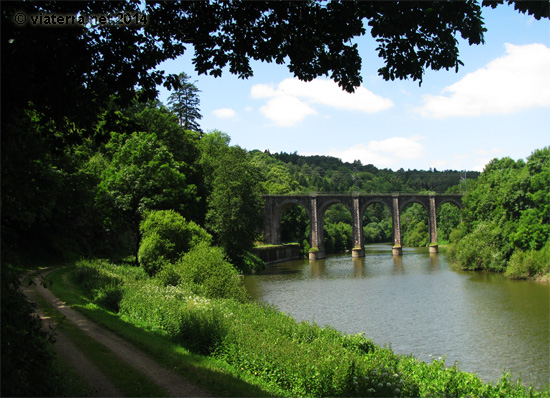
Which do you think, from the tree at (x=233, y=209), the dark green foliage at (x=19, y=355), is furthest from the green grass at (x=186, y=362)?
the tree at (x=233, y=209)

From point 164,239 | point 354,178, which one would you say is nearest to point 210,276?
point 164,239

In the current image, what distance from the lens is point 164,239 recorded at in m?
25.2

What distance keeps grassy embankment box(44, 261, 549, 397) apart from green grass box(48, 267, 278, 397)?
20 mm

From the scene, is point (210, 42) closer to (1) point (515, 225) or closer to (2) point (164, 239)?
(2) point (164, 239)

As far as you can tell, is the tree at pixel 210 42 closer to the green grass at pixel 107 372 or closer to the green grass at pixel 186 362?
the green grass at pixel 107 372

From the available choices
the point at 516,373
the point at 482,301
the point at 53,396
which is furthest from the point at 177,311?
the point at 482,301

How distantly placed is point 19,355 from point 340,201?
6876cm

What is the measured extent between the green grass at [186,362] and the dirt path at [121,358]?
19 centimetres

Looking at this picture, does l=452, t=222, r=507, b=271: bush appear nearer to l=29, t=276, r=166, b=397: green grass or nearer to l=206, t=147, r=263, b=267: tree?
l=206, t=147, r=263, b=267: tree

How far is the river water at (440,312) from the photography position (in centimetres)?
1618

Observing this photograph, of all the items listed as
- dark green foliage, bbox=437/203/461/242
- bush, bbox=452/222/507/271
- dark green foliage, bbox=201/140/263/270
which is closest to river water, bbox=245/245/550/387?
bush, bbox=452/222/507/271

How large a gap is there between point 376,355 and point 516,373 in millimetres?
6115

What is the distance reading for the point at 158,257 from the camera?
24578 mm

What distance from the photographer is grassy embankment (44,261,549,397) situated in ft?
29.2
